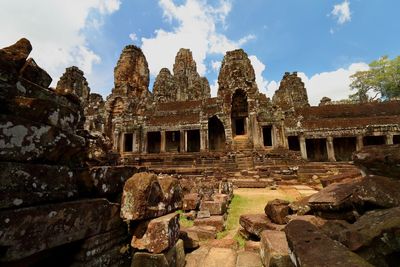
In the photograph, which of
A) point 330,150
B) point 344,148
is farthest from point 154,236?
point 344,148

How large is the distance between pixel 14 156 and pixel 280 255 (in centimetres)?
311

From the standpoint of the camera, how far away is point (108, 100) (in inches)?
1227

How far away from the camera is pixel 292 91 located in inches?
1650

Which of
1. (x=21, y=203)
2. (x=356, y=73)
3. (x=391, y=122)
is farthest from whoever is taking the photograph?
(x=356, y=73)

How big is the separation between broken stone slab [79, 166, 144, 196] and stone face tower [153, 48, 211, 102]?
40.3m

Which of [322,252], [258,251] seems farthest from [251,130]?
A: [322,252]

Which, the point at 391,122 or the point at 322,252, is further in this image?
the point at 391,122

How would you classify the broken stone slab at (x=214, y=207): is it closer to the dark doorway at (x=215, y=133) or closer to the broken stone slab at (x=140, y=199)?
the broken stone slab at (x=140, y=199)

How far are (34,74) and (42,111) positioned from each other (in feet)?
2.38

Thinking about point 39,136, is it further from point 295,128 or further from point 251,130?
point 295,128

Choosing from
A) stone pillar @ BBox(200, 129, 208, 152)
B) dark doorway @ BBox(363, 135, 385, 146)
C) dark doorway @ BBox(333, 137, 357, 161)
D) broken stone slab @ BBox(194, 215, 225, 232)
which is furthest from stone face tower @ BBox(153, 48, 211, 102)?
broken stone slab @ BBox(194, 215, 225, 232)

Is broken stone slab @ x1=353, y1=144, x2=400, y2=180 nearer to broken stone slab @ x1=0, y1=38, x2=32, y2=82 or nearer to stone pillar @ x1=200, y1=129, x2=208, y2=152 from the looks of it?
broken stone slab @ x1=0, y1=38, x2=32, y2=82

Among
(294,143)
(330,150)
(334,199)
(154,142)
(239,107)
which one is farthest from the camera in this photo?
(154,142)

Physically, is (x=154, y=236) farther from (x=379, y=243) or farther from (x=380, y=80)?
(x=380, y=80)
